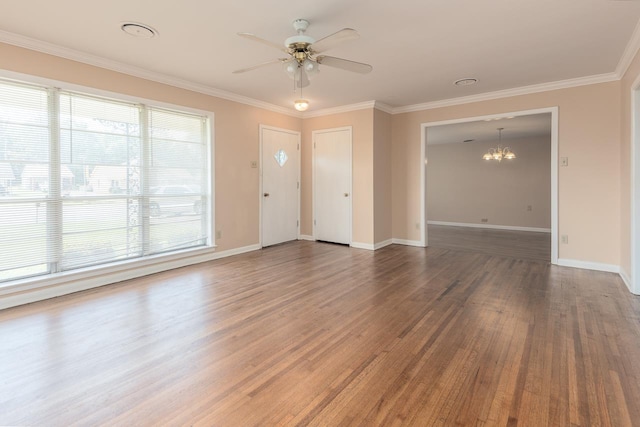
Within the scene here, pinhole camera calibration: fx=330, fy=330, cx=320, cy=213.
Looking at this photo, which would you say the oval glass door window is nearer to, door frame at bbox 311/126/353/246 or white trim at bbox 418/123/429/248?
door frame at bbox 311/126/353/246

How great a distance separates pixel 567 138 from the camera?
4652mm

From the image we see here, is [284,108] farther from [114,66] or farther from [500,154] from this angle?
[500,154]

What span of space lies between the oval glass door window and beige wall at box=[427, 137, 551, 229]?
18.6 ft

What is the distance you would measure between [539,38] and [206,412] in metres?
4.19

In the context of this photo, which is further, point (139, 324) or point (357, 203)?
point (357, 203)

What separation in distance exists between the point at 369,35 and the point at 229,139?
297 cm

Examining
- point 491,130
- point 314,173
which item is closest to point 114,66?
point 314,173

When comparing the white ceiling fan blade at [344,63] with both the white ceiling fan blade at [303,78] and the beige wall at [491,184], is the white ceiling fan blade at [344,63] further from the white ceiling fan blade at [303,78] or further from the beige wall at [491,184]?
the beige wall at [491,184]

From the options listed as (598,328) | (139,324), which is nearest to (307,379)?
(139,324)

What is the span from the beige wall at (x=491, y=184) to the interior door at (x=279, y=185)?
5.38 m

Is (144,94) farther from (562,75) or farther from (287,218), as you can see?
(562,75)

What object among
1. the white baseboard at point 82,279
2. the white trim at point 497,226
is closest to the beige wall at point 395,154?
the white baseboard at point 82,279

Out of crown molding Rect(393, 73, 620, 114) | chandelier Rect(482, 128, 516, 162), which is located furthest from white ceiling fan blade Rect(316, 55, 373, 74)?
chandelier Rect(482, 128, 516, 162)

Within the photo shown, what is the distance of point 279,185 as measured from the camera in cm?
637
